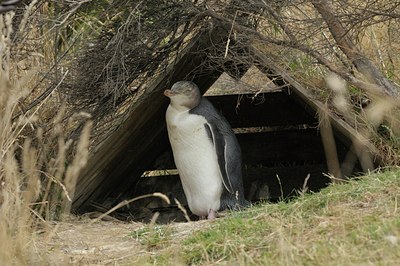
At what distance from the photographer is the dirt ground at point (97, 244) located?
14.9 feet

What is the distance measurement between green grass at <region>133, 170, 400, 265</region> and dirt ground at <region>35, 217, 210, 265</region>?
6.8 inches

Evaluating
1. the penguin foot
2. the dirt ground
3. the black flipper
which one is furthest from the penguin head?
the dirt ground

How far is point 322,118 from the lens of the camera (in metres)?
6.12

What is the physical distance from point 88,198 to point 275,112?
193cm

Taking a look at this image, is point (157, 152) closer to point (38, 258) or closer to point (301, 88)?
point (301, 88)

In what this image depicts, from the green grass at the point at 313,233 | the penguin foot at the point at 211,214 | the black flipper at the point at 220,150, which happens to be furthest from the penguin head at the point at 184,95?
the green grass at the point at 313,233

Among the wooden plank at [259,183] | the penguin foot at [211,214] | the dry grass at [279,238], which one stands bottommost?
the wooden plank at [259,183]

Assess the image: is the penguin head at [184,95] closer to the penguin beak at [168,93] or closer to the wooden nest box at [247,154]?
the penguin beak at [168,93]

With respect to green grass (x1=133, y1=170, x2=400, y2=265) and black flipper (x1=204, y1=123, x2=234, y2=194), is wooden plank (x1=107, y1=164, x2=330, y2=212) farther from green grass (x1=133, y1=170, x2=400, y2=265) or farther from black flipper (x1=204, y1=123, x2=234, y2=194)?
green grass (x1=133, y1=170, x2=400, y2=265)

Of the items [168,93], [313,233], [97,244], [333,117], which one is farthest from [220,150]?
[313,233]

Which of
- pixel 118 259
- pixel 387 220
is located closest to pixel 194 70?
pixel 118 259

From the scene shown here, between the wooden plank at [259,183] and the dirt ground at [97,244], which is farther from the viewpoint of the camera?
the wooden plank at [259,183]

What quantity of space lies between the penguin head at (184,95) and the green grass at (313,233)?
5.91 ft

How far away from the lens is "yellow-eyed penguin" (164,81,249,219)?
670cm
